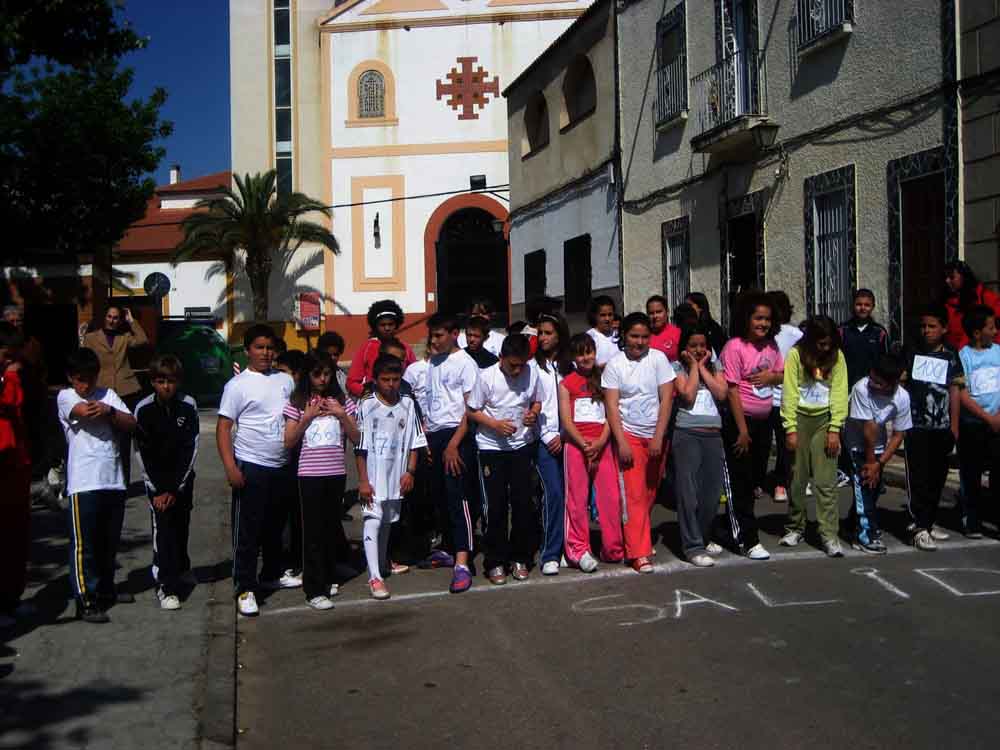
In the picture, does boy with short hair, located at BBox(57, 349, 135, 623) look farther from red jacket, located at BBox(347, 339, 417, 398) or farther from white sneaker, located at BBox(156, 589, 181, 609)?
red jacket, located at BBox(347, 339, 417, 398)

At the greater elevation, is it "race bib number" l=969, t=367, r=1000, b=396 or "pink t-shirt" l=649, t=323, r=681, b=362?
"pink t-shirt" l=649, t=323, r=681, b=362

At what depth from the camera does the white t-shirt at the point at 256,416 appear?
706 centimetres

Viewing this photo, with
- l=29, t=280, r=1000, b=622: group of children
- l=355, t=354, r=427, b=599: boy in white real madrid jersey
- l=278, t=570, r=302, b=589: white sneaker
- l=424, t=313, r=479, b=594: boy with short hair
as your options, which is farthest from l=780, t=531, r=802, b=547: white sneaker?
l=278, t=570, r=302, b=589: white sneaker

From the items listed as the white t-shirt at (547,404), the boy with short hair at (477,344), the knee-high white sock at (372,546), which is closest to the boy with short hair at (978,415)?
the white t-shirt at (547,404)

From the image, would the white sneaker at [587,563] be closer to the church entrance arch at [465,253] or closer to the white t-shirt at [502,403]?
the white t-shirt at [502,403]

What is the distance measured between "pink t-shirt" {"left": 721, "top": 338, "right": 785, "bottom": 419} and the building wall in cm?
351

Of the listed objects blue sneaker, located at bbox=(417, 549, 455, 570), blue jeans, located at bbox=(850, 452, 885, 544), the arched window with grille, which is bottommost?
blue sneaker, located at bbox=(417, 549, 455, 570)

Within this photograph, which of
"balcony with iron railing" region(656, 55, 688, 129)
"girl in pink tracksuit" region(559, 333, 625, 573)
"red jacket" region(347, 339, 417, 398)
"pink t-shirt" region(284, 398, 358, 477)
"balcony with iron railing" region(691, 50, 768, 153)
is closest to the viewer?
"pink t-shirt" region(284, 398, 358, 477)

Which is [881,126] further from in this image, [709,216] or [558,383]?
[558,383]

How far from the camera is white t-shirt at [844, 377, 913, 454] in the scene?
801cm

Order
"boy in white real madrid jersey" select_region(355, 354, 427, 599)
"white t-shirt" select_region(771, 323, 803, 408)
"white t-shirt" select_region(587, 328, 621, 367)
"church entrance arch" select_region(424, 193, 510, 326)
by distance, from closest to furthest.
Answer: "boy in white real madrid jersey" select_region(355, 354, 427, 599), "white t-shirt" select_region(587, 328, 621, 367), "white t-shirt" select_region(771, 323, 803, 408), "church entrance arch" select_region(424, 193, 510, 326)

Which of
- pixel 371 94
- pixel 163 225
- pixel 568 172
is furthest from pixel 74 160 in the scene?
pixel 163 225

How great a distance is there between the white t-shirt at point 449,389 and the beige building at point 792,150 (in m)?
5.87

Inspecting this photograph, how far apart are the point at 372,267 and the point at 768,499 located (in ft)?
99.3
